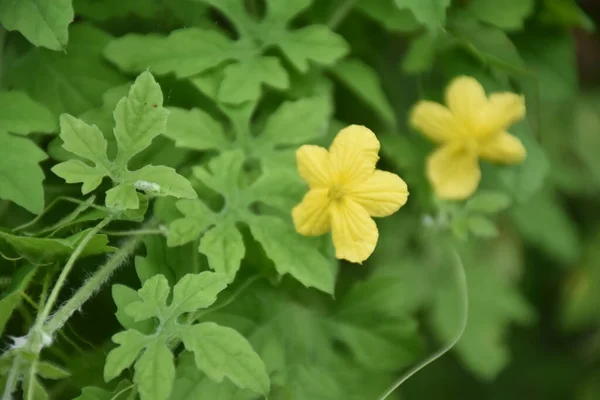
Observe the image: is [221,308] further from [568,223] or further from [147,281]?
[568,223]

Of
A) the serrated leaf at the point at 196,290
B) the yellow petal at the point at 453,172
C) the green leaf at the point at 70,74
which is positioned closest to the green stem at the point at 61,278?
the serrated leaf at the point at 196,290

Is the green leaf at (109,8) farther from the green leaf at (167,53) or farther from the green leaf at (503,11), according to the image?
the green leaf at (503,11)

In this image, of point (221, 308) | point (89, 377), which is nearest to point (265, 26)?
point (221, 308)

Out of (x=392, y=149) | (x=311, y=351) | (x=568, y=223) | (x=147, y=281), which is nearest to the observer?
(x=147, y=281)

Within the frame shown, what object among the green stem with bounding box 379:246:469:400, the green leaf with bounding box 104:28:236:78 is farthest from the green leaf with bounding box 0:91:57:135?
the green stem with bounding box 379:246:469:400

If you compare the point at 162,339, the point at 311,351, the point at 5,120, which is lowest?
the point at 311,351

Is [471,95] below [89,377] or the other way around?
the other way around

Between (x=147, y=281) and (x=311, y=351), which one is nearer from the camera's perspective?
(x=147, y=281)
